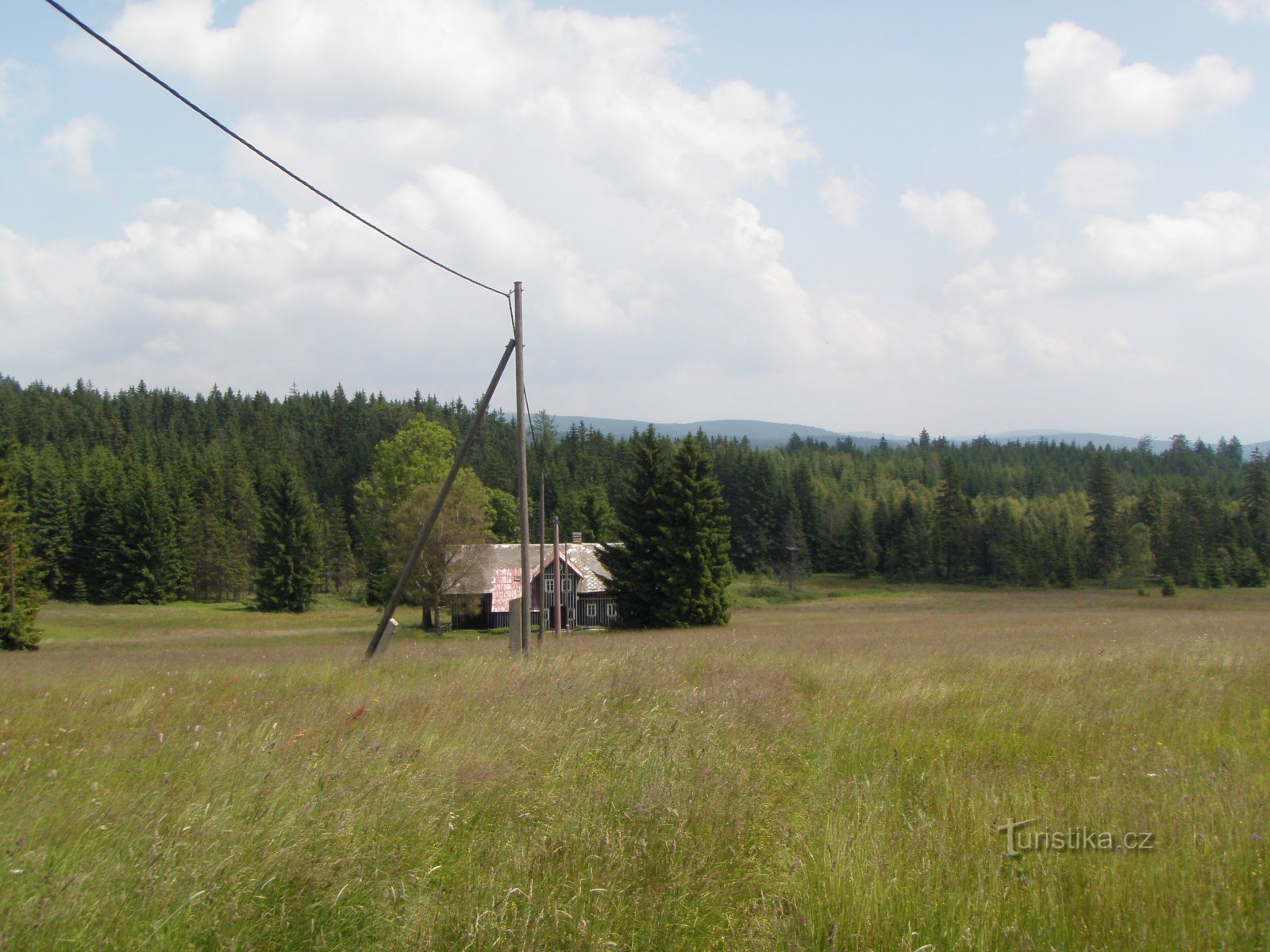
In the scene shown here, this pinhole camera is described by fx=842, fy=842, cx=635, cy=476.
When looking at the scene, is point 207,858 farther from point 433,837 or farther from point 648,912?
point 648,912

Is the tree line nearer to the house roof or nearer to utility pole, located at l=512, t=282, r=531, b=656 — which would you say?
the house roof

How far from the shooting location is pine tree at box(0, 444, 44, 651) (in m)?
37.7

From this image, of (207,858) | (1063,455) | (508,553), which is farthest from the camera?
(1063,455)

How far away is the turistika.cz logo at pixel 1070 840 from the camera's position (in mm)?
4922

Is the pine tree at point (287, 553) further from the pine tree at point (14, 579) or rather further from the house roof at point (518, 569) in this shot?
the pine tree at point (14, 579)

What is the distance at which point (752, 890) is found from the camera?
15.0ft

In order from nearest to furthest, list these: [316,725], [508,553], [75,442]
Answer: [316,725]
[508,553]
[75,442]

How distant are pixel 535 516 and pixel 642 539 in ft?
164

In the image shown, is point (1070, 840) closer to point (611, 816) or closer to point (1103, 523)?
point (611, 816)

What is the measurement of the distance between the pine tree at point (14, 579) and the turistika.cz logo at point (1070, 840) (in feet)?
145

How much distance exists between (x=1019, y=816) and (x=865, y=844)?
4.64 feet

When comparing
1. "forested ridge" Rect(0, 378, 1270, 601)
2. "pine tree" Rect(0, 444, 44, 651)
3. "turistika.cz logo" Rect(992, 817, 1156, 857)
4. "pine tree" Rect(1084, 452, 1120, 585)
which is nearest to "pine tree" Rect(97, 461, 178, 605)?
"forested ridge" Rect(0, 378, 1270, 601)

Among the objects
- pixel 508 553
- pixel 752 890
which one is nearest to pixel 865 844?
pixel 752 890

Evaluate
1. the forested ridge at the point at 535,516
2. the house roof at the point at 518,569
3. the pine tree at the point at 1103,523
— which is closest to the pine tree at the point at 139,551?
the forested ridge at the point at 535,516
